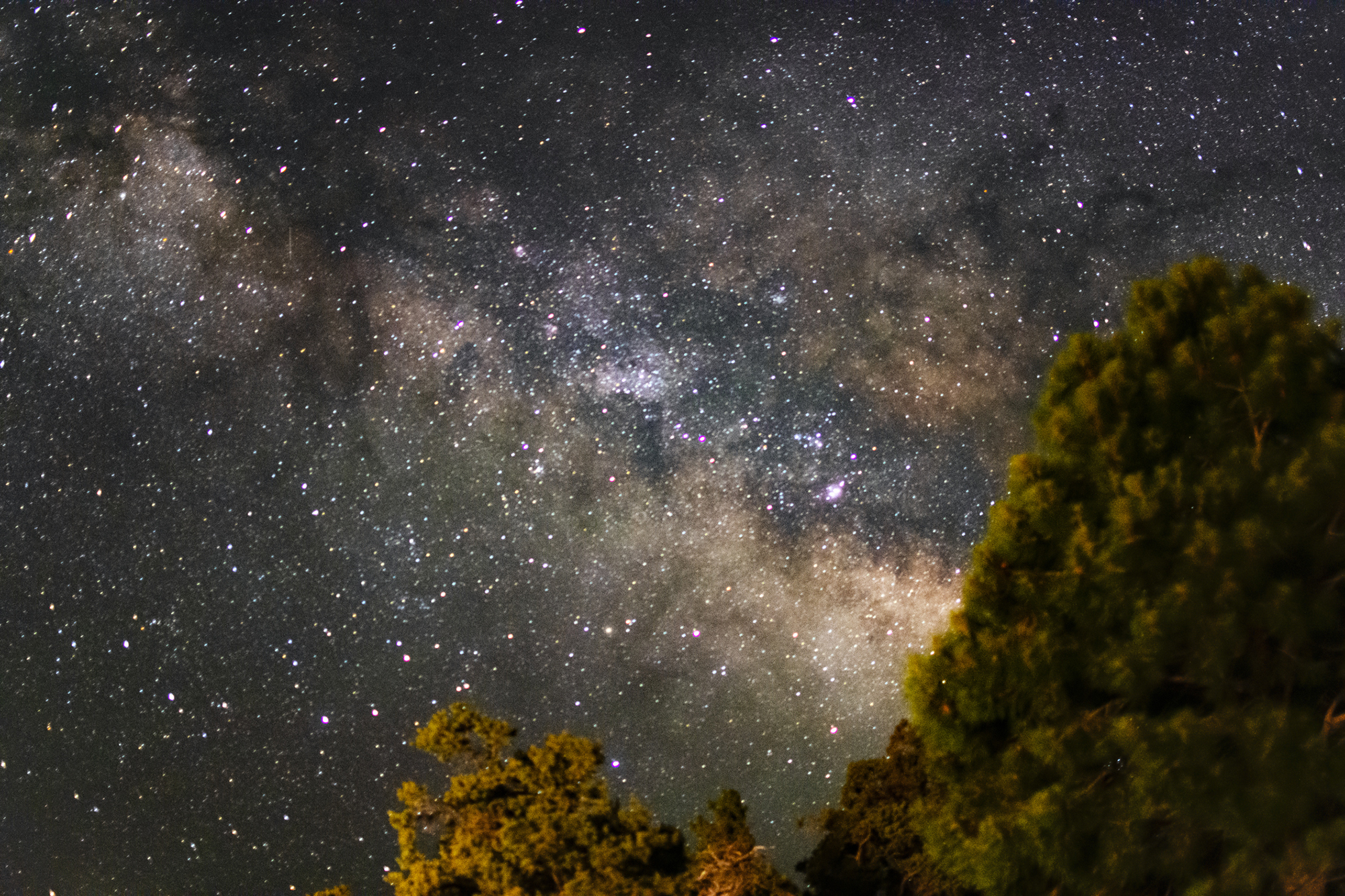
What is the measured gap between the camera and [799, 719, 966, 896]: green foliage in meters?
11.7

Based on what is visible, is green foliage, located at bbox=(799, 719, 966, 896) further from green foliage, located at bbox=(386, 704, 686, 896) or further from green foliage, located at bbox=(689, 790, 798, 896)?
green foliage, located at bbox=(386, 704, 686, 896)

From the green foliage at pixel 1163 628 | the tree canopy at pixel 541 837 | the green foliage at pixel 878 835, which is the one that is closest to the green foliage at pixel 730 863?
the tree canopy at pixel 541 837

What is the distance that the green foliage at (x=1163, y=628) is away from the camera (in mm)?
6359

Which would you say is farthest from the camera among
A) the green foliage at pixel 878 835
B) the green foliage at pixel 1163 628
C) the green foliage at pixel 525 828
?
the green foliage at pixel 878 835

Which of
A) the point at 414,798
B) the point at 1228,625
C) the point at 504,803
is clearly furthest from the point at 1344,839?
the point at 414,798

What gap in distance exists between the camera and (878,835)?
39.6 ft

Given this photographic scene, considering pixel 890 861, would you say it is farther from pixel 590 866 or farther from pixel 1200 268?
pixel 1200 268

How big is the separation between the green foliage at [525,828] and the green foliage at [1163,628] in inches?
134

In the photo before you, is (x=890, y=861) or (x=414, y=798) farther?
(x=890, y=861)

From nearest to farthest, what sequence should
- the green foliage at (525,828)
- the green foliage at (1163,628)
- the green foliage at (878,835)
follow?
the green foliage at (1163,628) < the green foliage at (525,828) < the green foliage at (878,835)

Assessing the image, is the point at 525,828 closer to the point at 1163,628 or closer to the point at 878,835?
the point at 878,835

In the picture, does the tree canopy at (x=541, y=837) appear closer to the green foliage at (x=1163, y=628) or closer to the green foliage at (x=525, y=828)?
the green foliage at (x=525, y=828)

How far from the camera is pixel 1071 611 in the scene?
7168 mm

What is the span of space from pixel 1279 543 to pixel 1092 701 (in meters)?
1.77
